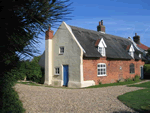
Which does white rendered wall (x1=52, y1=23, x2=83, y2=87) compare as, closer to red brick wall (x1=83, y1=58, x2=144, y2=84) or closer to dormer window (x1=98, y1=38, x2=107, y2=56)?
red brick wall (x1=83, y1=58, x2=144, y2=84)

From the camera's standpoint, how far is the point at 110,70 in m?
19.2

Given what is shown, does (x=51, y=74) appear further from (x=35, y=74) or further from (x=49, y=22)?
(x=49, y=22)

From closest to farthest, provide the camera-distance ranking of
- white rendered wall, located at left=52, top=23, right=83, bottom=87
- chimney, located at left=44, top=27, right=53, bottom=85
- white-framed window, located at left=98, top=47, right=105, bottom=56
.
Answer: white rendered wall, located at left=52, top=23, right=83, bottom=87
chimney, located at left=44, top=27, right=53, bottom=85
white-framed window, located at left=98, top=47, right=105, bottom=56

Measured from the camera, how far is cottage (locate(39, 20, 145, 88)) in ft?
53.3

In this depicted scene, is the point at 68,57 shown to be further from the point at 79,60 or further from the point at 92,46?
the point at 92,46

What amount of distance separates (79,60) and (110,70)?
528 centimetres

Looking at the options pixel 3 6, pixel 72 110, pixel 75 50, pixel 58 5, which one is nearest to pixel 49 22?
pixel 58 5

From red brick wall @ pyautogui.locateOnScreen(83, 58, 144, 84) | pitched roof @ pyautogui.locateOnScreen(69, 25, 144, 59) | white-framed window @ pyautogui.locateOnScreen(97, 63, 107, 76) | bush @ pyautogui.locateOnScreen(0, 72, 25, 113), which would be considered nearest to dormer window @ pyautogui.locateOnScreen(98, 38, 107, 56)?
pitched roof @ pyautogui.locateOnScreen(69, 25, 144, 59)

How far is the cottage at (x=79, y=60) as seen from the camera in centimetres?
1625

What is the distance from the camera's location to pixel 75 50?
1647cm

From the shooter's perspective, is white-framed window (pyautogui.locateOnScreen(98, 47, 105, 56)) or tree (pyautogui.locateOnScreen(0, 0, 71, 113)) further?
white-framed window (pyautogui.locateOnScreen(98, 47, 105, 56))

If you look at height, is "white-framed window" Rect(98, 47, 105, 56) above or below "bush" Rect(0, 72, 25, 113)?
above

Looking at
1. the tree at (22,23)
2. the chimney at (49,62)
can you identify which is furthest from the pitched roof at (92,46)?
the tree at (22,23)

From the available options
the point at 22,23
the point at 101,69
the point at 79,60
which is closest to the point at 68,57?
the point at 79,60
